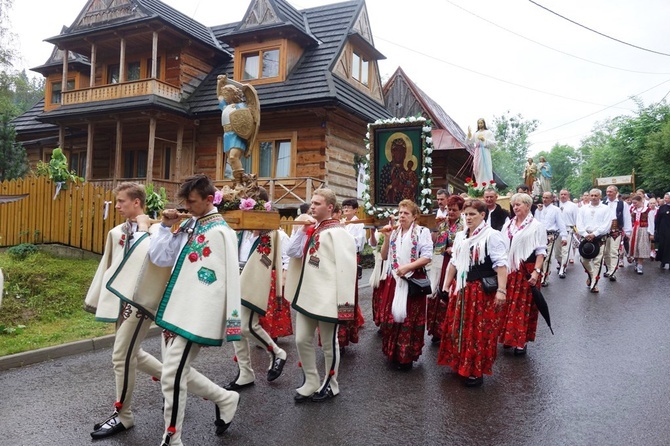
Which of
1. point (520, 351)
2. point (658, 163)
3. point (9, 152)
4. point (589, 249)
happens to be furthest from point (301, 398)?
point (658, 163)

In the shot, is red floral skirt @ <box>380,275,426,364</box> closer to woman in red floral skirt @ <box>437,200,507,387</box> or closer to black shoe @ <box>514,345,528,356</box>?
woman in red floral skirt @ <box>437,200,507,387</box>

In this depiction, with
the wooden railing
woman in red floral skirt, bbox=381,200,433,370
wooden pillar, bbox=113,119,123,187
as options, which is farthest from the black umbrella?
wooden pillar, bbox=113,119,123,187

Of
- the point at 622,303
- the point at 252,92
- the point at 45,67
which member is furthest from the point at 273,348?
the point at 45,67

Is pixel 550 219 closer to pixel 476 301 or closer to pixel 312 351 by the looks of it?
pixel 476 301

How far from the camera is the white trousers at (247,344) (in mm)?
5188

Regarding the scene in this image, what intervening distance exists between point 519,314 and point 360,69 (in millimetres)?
16345

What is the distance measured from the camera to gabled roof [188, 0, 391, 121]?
1759cm

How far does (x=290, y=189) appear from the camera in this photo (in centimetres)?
1753

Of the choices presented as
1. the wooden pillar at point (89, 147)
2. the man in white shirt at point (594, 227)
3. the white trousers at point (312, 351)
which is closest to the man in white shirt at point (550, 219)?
the man in white shirt at point (594, 227)

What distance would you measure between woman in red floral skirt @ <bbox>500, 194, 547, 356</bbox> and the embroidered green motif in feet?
13.8

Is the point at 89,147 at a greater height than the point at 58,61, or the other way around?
the point at 58,61

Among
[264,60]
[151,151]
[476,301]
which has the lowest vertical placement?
[476,301]

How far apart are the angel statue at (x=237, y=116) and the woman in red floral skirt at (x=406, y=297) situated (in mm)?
1855

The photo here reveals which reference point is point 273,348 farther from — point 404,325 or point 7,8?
point 7,8
